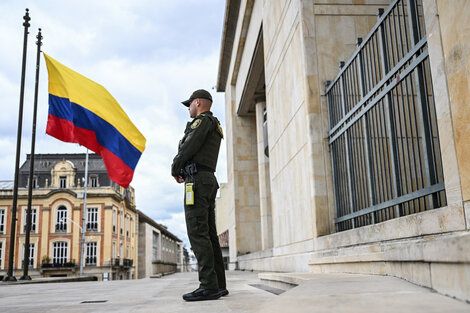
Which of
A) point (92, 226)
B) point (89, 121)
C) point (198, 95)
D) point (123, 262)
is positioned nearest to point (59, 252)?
point (92, 226)

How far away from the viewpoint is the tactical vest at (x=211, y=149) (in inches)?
165

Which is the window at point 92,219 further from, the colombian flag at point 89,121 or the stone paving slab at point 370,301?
the stone paving slab at point 370,301

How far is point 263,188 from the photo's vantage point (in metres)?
17.9

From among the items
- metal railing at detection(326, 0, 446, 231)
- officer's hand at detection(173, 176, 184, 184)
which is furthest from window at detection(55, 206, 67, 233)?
officer's hand at detection(173, 176, 184, 184)

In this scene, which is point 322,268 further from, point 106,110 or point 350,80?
point 106,110

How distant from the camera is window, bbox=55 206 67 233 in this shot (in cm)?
5169

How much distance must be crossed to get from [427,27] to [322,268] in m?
3.32

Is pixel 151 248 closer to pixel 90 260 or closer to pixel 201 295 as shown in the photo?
pixel 90 260

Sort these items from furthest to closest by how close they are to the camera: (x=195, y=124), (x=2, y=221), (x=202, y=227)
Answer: (x=2, y=221) → (x=195, y=124) → (x=202, y=227)

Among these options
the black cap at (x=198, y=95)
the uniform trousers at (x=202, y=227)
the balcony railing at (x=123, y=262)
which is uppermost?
the black cap at (x=198, y=95)

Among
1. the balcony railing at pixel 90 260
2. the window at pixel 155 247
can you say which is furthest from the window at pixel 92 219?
the window at pixel 155 247

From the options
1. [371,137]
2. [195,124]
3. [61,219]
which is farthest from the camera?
[61,219]

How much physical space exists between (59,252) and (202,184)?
51.9m

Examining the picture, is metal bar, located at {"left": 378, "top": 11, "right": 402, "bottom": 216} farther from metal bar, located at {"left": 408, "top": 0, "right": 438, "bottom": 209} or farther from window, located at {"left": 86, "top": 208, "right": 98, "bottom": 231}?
window, located at {"left": 86, "top": 208, "right": 98, "bottom": 231}
